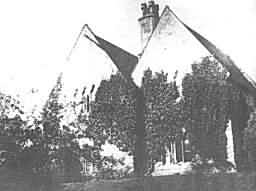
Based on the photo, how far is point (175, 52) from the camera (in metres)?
31.1

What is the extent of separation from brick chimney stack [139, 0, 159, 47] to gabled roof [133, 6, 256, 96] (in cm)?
310

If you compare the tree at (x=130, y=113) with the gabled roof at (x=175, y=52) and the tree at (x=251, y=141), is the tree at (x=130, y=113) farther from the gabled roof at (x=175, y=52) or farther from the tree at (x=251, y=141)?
the tree at (x=251, y=141)

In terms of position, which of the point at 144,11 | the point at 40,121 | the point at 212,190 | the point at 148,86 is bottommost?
the point at 212,190

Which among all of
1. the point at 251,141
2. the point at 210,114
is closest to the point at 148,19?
the point at 210,114

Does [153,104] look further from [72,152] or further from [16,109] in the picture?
[16,109]

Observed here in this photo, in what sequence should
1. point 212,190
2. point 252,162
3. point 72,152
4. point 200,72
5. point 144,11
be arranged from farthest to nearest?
point 144,11
point 72,152
point 200,72
point 252,162
point 212,190

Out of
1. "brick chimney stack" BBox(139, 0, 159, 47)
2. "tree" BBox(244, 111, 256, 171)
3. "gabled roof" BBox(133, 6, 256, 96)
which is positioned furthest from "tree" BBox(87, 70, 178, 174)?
"brick chimney stack" BBox(139, 0, 159, 47)

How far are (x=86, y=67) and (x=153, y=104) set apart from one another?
20.6 ft

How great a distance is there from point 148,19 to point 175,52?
5.91 metres

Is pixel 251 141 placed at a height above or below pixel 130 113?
below

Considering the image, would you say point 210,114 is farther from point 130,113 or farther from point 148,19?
point 148,19

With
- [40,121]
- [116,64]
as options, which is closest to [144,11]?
[116,64]

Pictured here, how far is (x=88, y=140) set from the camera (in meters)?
32.0

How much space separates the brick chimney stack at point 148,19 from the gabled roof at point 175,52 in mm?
3101
